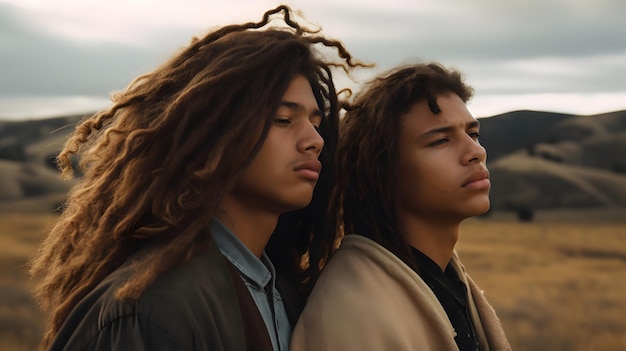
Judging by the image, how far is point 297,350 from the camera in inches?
121

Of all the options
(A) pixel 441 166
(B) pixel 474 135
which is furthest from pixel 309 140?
(B) pixel 474 135

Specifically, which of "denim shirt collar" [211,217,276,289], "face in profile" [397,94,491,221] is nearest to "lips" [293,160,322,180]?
"denim shirt collar" [211,217,276,289]

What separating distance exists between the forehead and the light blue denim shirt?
87 centimetres

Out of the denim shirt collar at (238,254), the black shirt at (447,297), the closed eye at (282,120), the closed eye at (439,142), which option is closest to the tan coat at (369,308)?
the black shirt at (447,297)

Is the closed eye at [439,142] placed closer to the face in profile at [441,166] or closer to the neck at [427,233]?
the face in profile at [441,166]

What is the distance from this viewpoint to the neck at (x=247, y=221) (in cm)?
309

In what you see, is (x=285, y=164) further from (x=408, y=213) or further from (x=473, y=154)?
(x=473, y=154)

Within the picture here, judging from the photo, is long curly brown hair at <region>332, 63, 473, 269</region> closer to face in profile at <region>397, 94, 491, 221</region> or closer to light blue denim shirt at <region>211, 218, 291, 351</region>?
face in profile at <region>397, 94, 491, 221</region>

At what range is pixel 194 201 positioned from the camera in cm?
289

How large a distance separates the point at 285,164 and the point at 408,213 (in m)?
0.73

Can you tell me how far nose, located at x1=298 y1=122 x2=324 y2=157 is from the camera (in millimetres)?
3086

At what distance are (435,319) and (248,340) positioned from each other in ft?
2.70

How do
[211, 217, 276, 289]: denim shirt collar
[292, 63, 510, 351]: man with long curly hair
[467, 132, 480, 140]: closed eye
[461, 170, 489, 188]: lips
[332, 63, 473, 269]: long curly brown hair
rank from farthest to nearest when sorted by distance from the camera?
[467, 132, 480, 140]: closed eye, [332, 63, 473, 269]: long curly brown hair, [461, 170, 489, 188]: lips, [292, 63, 510, 351]: man with long curly hair, [211, 217, 276, 289]: denim shirt collar

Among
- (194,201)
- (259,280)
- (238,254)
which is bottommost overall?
(259,280)
